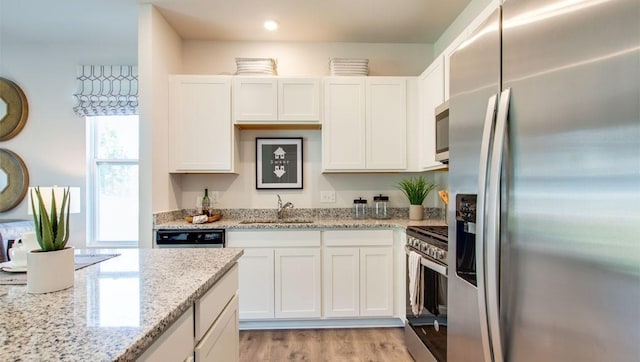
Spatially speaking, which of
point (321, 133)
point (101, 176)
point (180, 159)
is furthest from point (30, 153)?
point (321, 133)

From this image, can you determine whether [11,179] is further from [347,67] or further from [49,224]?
[347,67]

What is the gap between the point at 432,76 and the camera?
2656 millimetres

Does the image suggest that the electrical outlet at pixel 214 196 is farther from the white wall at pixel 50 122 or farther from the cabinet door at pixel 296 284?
the white wall at pixel 50 122

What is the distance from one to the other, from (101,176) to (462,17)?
4125mm

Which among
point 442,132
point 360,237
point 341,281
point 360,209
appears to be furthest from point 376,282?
point 442,132

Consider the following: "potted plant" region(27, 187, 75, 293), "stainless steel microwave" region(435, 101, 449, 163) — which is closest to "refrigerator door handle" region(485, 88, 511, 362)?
"stainless steel microwave" region(435, 101, 449, 163)

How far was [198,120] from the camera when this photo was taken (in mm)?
2984

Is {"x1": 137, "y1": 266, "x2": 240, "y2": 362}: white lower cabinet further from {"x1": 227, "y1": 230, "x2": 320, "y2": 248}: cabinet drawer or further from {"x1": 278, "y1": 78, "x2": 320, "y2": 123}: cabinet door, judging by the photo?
{"x1": 278, "y1": 78, "x2": 320, "y2": 123}: cabinet door

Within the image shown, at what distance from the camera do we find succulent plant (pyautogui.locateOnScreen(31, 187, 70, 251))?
0.93 meters

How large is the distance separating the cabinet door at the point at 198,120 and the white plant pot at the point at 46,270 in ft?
6.84

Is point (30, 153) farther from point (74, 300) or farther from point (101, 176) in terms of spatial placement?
point (74, 300)

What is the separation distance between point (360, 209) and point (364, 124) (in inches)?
34.2

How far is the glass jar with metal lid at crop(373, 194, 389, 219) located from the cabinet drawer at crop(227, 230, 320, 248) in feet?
2.72

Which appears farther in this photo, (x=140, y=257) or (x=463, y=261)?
(x=140, y=257)
